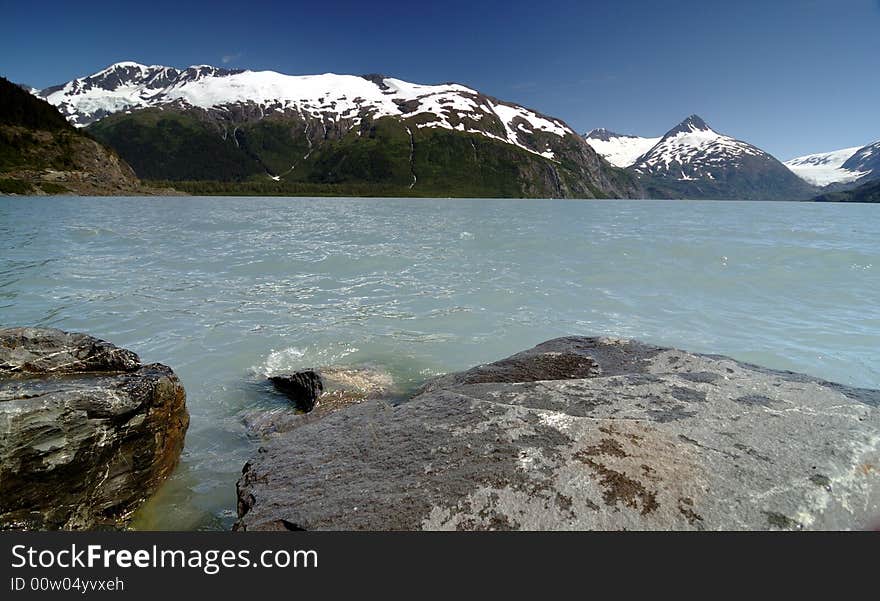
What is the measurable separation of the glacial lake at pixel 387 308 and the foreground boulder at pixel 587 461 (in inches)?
99.9

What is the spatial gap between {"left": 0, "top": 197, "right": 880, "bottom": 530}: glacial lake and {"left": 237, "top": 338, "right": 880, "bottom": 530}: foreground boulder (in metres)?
2.54

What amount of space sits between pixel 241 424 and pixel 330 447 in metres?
4.42

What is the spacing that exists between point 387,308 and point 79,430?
41.9 ft

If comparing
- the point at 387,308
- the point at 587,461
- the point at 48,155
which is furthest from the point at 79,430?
the point at 48,155

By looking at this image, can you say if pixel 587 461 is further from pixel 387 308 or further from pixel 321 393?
pixel 387 308

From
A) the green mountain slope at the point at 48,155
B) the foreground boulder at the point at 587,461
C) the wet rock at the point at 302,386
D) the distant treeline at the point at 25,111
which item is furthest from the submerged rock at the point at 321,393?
the distant treeline at the point at 25,111

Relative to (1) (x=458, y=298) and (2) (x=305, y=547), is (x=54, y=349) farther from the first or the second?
(1) (x=458, y=298)

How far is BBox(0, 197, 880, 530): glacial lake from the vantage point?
431 inches

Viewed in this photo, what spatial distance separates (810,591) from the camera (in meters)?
3.15

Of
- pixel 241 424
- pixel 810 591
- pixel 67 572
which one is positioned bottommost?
pixel 241 424

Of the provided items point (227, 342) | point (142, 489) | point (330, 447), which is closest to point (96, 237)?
point (227, 342)

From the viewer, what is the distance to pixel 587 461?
Answer: 4297 mm

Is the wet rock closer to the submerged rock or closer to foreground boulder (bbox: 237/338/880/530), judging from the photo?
the submerged rock

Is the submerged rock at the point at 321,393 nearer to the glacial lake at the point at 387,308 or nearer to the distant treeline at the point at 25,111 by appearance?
the glacial lake at the point at 387,308
